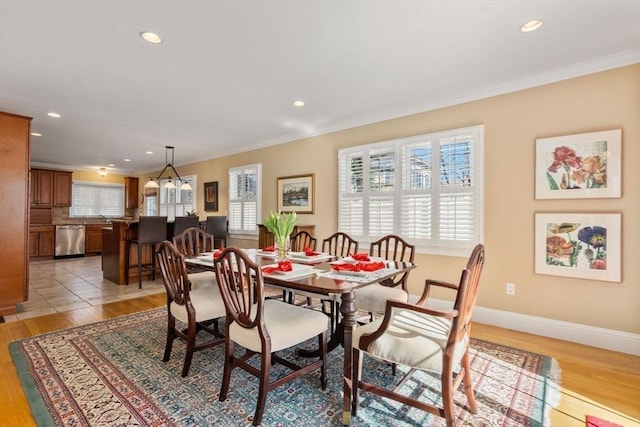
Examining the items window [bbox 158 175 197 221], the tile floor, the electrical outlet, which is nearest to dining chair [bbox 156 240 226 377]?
the tile floor

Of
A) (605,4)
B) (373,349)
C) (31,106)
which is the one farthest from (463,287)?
(31,106)

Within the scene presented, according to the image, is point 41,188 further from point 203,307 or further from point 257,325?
point 257,325

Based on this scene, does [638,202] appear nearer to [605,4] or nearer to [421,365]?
[605,4]

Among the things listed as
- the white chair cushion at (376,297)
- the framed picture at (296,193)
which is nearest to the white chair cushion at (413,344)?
the white chair cushion at (376,297)

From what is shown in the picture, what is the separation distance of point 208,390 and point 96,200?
375 inches

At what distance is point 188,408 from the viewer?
1.87 m

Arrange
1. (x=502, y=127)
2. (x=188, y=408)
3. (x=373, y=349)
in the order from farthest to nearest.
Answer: (x=502, y=127) → (x=188, y=408) → (x=373, y=349)

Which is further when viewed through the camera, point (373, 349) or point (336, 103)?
point (336, 103)

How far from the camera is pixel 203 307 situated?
7.58 ft

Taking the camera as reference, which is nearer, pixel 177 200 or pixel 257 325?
pixel 257 325

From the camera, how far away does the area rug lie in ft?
5.84

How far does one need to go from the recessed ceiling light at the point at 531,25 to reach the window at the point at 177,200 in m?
6.97

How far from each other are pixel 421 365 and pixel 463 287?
1.58ft

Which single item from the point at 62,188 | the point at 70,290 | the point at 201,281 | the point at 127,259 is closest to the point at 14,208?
the point at 70,290
